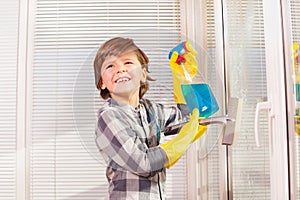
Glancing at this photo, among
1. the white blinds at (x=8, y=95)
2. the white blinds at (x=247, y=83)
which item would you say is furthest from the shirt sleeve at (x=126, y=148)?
the white blinds at (x=8, y=95)

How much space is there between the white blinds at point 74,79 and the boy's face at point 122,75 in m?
0.64

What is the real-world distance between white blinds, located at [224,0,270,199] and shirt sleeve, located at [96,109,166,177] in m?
0.34

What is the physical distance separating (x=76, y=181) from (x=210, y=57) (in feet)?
3.65

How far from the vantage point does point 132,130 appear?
191 centimetres

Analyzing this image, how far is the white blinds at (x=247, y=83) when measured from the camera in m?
1.47

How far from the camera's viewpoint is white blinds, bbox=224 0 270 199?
1.47 metres

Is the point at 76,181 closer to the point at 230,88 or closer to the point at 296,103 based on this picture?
the point at 230,88

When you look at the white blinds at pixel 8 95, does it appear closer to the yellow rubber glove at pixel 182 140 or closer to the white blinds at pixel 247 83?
the yellow rubber glove at pixel 182 140

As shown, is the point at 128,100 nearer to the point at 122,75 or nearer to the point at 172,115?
the point at 122,75

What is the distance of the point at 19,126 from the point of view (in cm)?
273

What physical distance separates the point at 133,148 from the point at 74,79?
41.2 inches

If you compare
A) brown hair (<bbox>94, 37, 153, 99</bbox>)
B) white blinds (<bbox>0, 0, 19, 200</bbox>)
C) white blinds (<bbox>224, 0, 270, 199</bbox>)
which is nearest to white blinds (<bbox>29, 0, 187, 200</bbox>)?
white blinds (<bbox>0, 0, 19, 200</bbox>)

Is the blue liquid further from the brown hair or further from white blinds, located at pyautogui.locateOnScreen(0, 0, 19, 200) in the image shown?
white blinds, located at pyautogui.locateOnScreen(0, 0, 19, 200)

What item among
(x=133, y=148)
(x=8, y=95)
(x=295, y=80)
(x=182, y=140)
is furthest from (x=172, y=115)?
(x=8, y=95)
